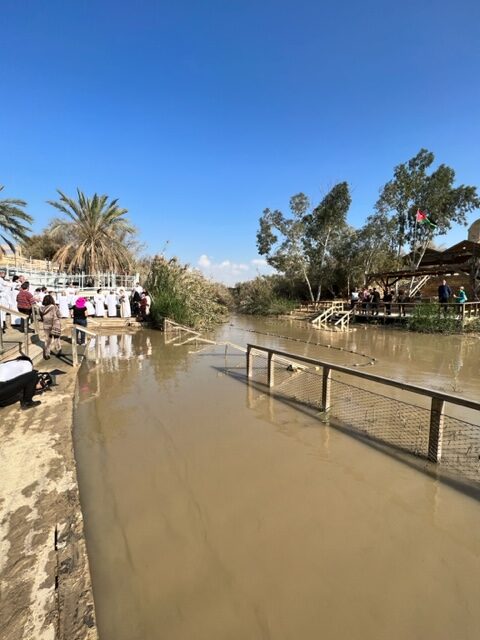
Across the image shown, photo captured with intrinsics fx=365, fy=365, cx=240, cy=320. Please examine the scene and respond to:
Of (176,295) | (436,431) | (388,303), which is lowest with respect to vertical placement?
(436,431)

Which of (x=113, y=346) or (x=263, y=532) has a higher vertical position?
(x=113, y=346)

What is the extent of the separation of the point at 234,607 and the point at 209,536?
0.73 m

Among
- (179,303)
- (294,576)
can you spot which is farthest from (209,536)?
(179,303)

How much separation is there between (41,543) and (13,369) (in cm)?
329

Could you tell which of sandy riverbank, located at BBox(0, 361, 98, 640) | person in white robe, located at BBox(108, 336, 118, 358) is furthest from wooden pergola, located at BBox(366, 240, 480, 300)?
sandy riverbank, located at BBox(0, 361, 98, 640)

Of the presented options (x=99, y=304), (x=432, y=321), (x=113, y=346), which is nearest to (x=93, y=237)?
(x=99, y=304)

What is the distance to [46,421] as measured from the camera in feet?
17.4

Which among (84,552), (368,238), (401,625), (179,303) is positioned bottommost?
(401,625)

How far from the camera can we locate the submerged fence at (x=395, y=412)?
4496 mm

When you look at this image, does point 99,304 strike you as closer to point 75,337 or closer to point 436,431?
point 75,337

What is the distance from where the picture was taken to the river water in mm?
2469

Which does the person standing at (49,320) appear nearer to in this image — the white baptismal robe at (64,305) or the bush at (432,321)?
the white baptismal robe at (64,305)

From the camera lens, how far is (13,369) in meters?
5.41

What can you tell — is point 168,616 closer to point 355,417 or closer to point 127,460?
point 127,460
